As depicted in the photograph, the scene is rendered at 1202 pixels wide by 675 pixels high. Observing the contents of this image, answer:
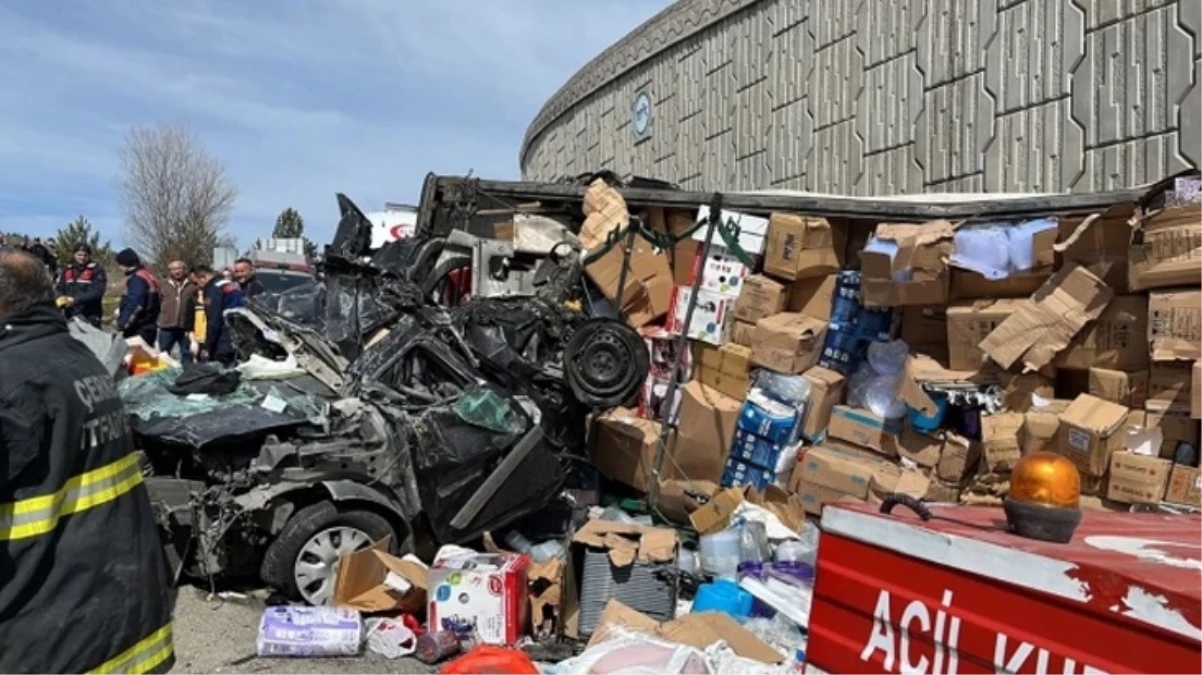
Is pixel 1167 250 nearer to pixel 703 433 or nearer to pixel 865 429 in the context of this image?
pixel 865 429

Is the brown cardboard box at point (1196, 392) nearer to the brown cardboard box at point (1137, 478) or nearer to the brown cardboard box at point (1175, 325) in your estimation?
the brown cardboard box at point (1175, 325)

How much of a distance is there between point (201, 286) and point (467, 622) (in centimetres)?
803

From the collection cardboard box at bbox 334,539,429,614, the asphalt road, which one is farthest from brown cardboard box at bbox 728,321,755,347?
the asphalt road

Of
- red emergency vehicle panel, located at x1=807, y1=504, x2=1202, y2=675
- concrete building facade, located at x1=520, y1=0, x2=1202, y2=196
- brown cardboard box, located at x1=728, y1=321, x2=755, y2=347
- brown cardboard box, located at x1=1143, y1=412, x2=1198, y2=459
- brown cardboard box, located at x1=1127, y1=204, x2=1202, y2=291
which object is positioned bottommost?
brown cardboard box, located at x1=1143, y1=412, x2=1198, y2=459

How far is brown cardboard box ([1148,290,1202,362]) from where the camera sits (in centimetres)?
570

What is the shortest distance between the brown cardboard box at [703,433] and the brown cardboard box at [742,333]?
0.43 m

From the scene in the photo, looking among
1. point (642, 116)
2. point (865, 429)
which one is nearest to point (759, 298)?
point (865, 429)

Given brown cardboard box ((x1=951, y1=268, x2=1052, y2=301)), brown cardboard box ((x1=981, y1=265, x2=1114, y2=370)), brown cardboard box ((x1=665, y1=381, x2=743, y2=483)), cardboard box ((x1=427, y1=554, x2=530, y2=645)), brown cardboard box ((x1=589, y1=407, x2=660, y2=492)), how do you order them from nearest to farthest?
cardboard box ((x1=427, y1=554, x2=530, y2=645)), brown cardboard box ((x1=981, y1=265, x2=1114, y2=370)), brown cardboard box ((x1=951, y1=268, x2=1052, y2=301)), brown cardboard box ((x1=665, y1=381, x2=743, y2=483)), brown cardboard box ((x1=589, y1=407, x2=660, y2=492))

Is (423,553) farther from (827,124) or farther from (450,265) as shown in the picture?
(827,124)

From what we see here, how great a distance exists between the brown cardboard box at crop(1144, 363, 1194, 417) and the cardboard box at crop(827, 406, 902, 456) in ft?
5.93

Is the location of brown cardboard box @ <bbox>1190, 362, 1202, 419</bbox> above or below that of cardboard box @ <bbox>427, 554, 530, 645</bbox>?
above

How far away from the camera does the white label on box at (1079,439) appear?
20.0 ft

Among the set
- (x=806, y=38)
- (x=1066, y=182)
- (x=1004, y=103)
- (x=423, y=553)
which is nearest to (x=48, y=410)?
(x=423, y=553)

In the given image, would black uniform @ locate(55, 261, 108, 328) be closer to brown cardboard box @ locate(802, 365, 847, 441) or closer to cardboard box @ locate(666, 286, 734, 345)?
cardboard box @ locate(666, 286, 734, 345)
